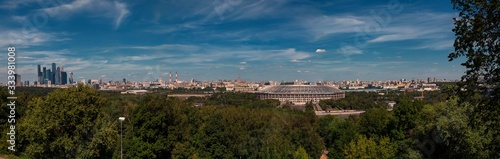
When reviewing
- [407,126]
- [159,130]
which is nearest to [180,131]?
[159,130]

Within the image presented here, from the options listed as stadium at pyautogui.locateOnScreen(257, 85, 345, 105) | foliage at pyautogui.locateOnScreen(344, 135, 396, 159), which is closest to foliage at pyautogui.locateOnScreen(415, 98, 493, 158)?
foliage at pyautogui.locateOnScreen(344, 135, 396, 159)

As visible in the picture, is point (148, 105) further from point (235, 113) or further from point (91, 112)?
point (235, 113)

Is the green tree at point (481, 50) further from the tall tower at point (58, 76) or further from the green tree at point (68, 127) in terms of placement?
the tall tower at point (58, 76)

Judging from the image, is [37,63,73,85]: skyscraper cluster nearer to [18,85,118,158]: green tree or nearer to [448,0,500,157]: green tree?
[18,85,118,158]: green tree

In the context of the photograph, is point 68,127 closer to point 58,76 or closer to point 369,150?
point 369,150

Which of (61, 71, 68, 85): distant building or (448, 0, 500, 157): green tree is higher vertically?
(61, 71, 68, 85): distant building
